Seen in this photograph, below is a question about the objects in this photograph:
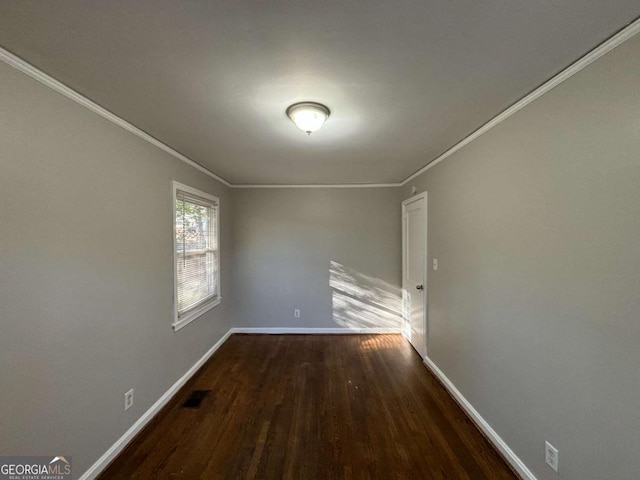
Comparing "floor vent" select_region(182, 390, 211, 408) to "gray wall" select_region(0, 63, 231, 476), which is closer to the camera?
"gray wall" select_region(0, 63, 231, 476)

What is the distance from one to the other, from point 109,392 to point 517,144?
10.5ft

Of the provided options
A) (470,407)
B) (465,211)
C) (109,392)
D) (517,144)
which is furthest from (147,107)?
(470,407)

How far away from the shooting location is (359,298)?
432 centimetres

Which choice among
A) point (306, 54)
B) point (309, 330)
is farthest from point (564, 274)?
point (309, 330)

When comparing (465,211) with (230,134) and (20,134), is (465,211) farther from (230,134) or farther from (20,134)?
(20,134)

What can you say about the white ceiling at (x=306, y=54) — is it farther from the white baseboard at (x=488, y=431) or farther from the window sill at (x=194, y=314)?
the white baseboard at (x=488, y=431)

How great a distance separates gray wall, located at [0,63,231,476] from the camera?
1280 millimetres

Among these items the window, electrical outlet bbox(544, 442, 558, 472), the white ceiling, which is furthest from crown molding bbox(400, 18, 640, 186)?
the window

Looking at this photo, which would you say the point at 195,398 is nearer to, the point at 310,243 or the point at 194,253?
the point at 194,253

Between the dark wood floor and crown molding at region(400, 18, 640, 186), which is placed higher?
crown molding at region(400, 18, 640, 186)

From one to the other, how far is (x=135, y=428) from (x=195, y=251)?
69.2 inches

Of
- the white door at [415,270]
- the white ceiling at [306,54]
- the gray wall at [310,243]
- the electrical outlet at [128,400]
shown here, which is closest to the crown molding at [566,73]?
the white ceiling at [306,54]

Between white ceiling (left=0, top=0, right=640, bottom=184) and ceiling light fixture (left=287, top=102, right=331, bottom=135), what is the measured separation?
5 cm

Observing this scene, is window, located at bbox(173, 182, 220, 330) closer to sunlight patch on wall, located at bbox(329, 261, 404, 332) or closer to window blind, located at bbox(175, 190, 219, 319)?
window blind, located at bbox(175, 190, 219, 319)
